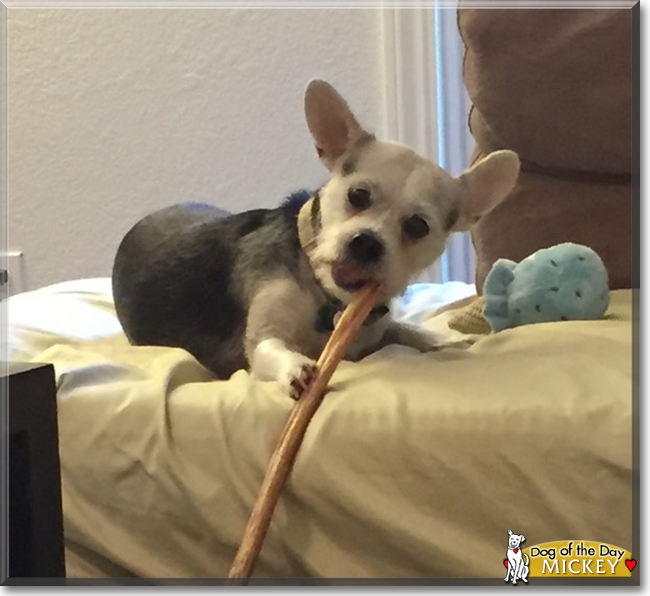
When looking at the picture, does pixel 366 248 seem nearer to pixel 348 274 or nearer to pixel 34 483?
pixel 348 274

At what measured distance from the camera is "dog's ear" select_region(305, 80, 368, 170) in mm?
1309

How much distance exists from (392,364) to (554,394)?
Result: 0.71ft

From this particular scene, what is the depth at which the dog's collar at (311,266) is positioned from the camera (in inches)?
48.9

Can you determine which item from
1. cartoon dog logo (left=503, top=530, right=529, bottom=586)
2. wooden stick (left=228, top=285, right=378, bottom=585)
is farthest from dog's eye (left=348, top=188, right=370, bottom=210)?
cartoon dog logo (left=503, top=530, right=529, bottom=586)

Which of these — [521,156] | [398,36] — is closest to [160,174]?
[398,36]

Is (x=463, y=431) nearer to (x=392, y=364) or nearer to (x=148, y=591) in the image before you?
(x=392, y=364)

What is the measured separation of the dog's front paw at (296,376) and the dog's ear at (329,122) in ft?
1.43

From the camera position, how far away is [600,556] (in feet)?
2.68

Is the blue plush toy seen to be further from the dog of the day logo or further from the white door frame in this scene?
the white door frame

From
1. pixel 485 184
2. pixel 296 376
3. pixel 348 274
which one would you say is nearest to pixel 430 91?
pixel 485 184

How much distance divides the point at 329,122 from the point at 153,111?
5.13 feet

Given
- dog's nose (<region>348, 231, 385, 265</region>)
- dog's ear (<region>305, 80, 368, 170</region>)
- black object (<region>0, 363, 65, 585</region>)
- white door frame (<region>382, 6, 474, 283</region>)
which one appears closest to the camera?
black object (<region>0, 363, 65, 585</region>)

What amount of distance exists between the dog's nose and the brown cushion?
49 cm

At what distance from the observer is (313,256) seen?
4.07 ft
